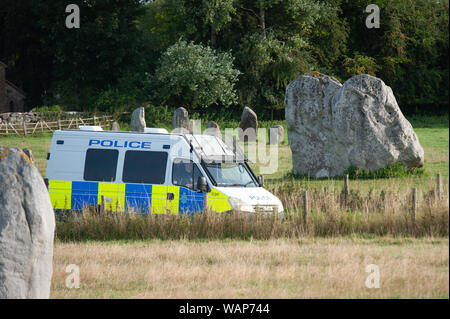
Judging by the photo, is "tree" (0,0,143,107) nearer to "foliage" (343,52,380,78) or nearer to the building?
the building

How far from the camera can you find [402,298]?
8188 mm

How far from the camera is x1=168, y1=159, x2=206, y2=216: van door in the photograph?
14.7m

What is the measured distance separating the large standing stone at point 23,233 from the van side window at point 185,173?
22.4 ft

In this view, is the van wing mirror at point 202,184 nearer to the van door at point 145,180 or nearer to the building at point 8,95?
the van door at point 145,180

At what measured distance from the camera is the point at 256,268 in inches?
407

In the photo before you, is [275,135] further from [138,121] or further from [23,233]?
[23,233]

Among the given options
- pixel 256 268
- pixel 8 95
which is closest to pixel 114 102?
pixel 8 95

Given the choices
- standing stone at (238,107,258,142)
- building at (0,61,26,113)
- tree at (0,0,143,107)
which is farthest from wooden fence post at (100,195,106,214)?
building at (0,61,26,113)

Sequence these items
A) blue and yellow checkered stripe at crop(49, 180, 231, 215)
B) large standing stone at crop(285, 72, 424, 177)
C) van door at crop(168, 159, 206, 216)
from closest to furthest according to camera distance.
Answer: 1. blue and yellow checkered stripe at crop(49, 180, 231, 215)
2. van door at crop(168, 159, 206, 216)
3. large standing stone at crop(285, 72, 424, 177)

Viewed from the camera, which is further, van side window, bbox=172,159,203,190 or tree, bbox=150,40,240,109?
tree, bbox=150,40,240,109

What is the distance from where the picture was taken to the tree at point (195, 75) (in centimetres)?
4722

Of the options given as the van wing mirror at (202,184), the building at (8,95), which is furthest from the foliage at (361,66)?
the van wing mirror at (202,184)

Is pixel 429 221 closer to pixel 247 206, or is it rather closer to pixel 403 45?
pixel 247 206
